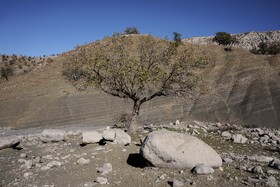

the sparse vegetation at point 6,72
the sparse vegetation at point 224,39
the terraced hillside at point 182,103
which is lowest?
the terraced hillside at point 182,103

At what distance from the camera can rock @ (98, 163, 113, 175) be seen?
13.2 m

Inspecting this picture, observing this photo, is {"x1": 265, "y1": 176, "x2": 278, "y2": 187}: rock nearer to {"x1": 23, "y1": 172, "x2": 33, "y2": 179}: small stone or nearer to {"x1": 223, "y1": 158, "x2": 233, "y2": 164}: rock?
{"x1": 223, "y1": 158, "x2": 233, "y2": 164}: rock

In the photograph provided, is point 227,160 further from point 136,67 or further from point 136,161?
point 136,67

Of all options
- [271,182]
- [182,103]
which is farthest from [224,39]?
[271,182]

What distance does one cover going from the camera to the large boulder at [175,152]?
1302cm

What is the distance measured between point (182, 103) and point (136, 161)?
2689cm

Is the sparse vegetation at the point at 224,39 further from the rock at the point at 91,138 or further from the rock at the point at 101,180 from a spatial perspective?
the rock at the point at 101,180

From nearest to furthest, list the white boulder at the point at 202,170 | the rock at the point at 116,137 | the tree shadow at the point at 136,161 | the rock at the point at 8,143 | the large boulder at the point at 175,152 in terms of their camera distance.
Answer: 1. the white boulder at the point at 202,170
2. the large boulder at the point at 175,152
3. the tree shadow at the point at 136,161
4. the rock at the point at 116,137
5. the rock at the point at 8,143

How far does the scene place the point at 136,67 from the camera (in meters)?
21.1

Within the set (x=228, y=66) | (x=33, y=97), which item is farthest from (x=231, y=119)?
(x=33, y=97)

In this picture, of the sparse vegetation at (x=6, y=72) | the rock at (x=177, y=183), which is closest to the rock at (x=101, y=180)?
the rock at (x=177, y=183)

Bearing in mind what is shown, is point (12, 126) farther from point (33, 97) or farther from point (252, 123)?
point (252, 123)

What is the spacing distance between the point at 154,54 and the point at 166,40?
1.41 meters

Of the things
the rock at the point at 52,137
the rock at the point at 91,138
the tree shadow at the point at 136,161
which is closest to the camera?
the tree shadow at the point at 136,161
